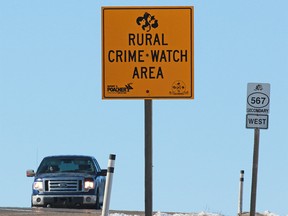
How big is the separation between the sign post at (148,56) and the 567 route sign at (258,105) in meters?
5.00

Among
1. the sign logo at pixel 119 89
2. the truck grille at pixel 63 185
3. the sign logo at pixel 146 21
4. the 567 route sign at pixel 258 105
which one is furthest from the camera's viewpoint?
the truck grille at pixel 63 185

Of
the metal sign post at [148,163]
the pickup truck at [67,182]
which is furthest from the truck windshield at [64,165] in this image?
the metal sign post at [148,163]

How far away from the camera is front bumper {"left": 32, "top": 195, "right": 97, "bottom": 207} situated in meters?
32.3

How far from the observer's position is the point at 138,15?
714 inches

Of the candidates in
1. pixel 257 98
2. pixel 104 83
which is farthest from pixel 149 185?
pixel 257 98

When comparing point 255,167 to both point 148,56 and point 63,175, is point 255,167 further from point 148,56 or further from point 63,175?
point 63,175

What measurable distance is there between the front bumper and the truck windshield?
2.63 feet

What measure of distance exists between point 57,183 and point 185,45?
14853 millimetres

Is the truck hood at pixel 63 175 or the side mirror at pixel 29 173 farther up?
the side mirror at pixel 29 173

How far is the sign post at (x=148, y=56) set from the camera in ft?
59.6

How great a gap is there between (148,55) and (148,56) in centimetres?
2

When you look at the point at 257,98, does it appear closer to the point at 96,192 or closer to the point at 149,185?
the point at 149,185

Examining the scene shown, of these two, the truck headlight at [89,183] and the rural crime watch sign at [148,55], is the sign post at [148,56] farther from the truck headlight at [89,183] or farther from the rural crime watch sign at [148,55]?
the truck headlight at [89,183]

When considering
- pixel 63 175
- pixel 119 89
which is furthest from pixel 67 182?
pixel 119 89
